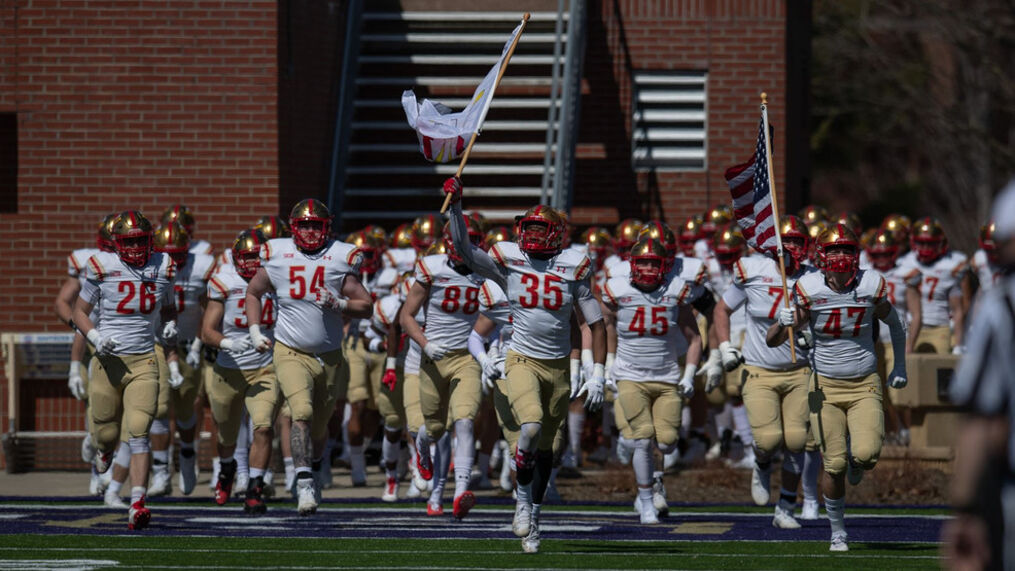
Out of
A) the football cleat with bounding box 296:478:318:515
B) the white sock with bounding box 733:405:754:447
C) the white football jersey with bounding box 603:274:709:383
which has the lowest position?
the football cleat with bounding box 296:478:318:515

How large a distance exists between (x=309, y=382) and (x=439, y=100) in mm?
7984

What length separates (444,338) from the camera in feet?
40.7

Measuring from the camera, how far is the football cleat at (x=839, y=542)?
395 inches

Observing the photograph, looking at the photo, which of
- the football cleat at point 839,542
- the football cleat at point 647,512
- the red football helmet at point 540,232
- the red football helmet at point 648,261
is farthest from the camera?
the red football helmet at point 648,261

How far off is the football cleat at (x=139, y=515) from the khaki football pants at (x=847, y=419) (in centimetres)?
413

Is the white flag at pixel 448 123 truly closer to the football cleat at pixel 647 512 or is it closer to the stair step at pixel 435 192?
the football cleat at pixel 647 512

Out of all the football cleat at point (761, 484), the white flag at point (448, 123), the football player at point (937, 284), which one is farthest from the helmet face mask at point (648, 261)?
the football player at point (937, 284)

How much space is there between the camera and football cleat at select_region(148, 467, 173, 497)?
1349cm

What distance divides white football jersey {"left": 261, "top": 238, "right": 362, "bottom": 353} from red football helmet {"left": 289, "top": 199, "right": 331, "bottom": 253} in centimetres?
8

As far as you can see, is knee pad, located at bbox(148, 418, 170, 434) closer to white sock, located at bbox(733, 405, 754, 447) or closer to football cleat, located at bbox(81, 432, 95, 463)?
football cleat, located at bbox(81, 432, 95, 463)

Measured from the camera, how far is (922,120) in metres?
28.8

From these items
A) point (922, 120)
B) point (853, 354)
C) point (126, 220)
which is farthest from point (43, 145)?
point (922, 120)

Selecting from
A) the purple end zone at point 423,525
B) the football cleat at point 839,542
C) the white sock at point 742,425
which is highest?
the white sock at point 742,425

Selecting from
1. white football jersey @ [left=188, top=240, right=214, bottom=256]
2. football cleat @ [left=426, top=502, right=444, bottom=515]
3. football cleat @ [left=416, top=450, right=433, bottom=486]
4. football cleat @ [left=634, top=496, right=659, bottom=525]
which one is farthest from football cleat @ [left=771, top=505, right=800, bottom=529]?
white football jersey @ [left=188, top=240, right=214, bottom=256]
